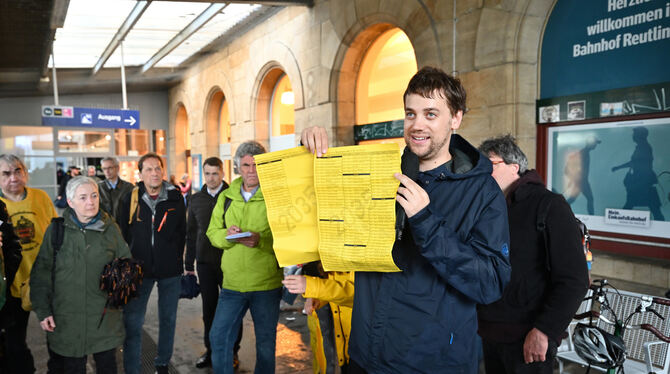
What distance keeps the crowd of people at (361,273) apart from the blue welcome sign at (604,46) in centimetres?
305

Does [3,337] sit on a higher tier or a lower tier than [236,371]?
higher

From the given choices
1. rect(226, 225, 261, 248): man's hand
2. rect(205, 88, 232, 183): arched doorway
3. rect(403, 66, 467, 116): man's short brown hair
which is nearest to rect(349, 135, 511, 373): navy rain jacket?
rect(403, 66, 467, 116): man's short brown hair

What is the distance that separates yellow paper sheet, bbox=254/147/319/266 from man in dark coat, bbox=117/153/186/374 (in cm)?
260

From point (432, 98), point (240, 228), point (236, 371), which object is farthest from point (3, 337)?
point (432, 98)

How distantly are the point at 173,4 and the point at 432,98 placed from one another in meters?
→ 10.9

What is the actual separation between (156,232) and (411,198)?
130 inches

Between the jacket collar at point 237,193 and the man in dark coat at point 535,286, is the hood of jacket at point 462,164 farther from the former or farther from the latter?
the jacket collar at point 237,193

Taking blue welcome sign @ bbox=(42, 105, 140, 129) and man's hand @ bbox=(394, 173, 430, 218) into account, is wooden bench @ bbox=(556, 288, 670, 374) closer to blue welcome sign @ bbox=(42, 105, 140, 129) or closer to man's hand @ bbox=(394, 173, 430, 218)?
man's hand @ bbox=(394, 173, 430, 218)

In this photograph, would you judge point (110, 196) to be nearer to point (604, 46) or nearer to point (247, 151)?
point (247, 151)

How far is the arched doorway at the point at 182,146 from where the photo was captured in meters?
21.1

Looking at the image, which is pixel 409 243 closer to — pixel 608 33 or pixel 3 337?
pixel 3 337

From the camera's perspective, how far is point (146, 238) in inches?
166

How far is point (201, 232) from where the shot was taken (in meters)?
4.87

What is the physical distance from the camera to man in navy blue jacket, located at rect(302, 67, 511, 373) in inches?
67.5
